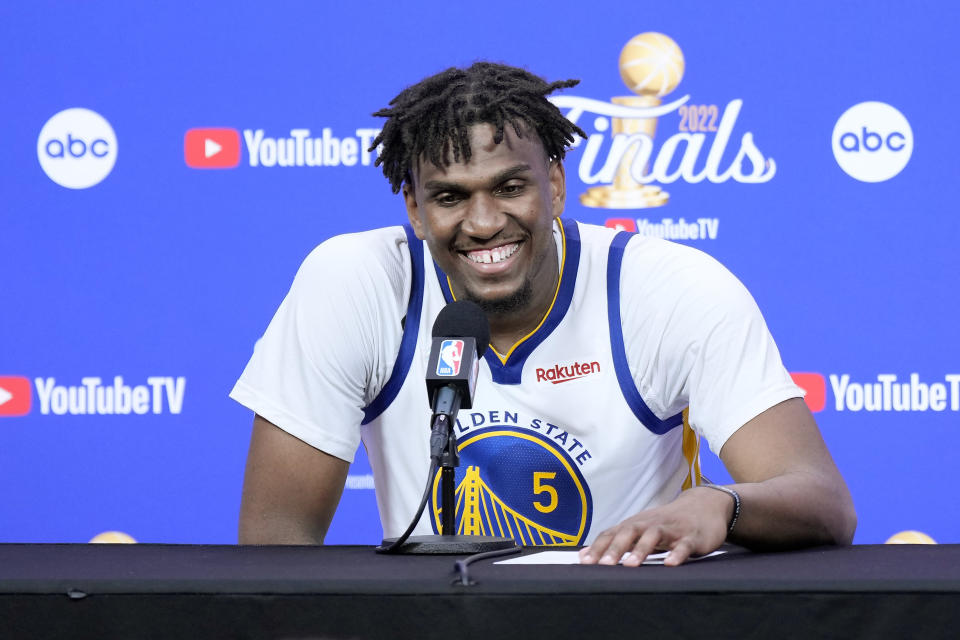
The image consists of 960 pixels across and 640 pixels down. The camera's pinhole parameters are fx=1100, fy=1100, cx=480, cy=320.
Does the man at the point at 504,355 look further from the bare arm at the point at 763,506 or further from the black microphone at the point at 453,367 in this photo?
the black microphone at the point at 453,367

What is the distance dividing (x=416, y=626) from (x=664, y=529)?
29 centimetres

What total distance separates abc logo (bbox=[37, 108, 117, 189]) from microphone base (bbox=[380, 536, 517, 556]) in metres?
1.95

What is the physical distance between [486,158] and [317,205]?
1170 millimetres

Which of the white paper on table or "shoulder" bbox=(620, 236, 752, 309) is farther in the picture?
"shoulder" bbox=(620, 236, 752, 309)

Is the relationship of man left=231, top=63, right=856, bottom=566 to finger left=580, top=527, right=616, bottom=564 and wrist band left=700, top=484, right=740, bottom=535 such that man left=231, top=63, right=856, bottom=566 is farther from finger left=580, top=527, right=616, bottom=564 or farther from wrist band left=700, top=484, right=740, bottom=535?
finger left=580, top=527, right=616, bottom=564

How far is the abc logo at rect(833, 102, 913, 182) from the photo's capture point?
2631 mm

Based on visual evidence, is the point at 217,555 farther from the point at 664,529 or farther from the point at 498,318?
the point at 498,318

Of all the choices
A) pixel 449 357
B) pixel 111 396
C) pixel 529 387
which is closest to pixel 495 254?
pixel 529 387

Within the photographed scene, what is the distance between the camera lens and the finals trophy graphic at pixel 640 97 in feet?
8.67

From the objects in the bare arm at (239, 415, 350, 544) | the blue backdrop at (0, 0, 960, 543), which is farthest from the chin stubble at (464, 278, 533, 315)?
the blue backdrop at (0, 0, 960, 543)

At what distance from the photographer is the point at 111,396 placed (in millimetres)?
2756

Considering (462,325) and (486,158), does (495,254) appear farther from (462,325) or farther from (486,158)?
(462,325)

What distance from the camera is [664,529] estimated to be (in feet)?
3.46

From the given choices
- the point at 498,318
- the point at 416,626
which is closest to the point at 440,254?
the point at 498,318
